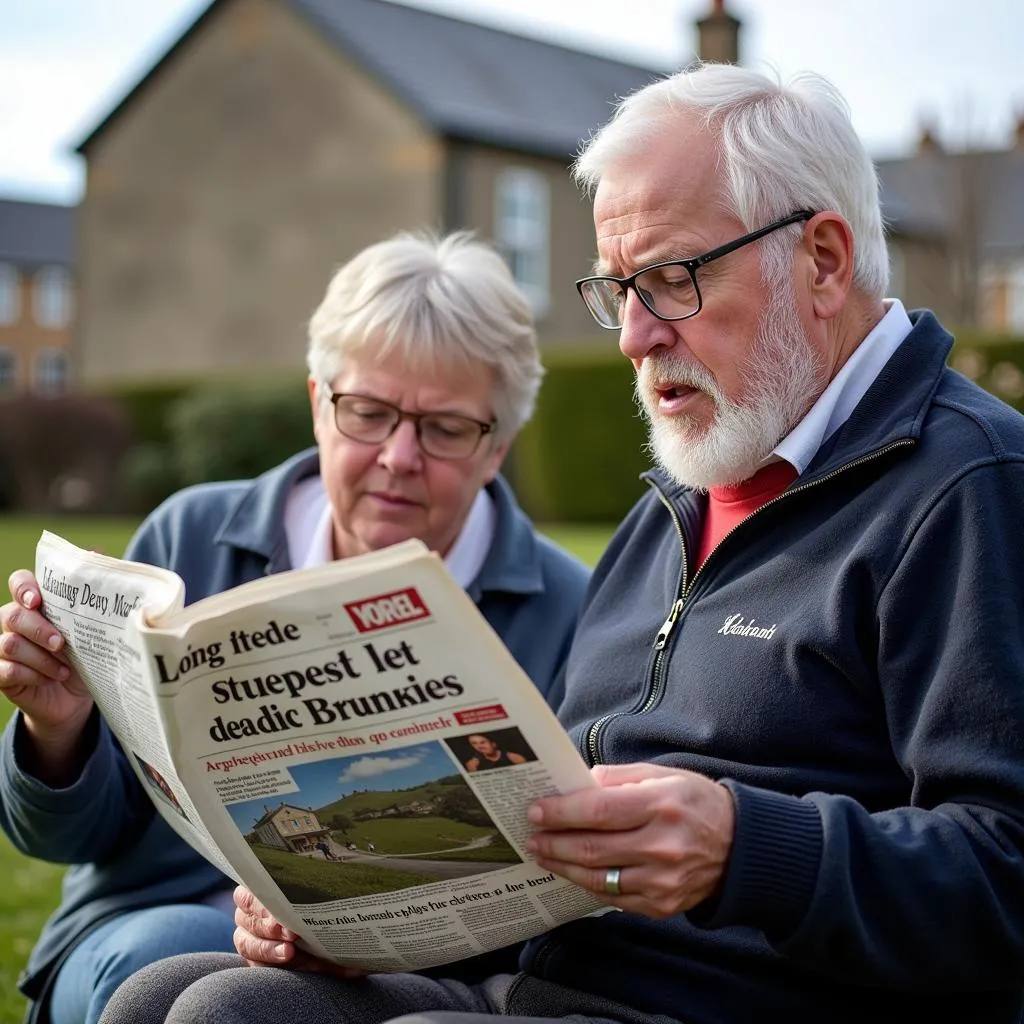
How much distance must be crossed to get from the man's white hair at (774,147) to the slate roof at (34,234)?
56145mm

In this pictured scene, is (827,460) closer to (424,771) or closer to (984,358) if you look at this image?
(424,771)

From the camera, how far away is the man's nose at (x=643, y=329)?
7.56ft

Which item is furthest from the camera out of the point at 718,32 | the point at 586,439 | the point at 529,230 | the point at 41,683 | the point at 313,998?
the point at 718,32

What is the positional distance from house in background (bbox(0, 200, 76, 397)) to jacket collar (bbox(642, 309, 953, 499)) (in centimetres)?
5599

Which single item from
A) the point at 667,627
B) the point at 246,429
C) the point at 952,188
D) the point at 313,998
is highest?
the point at 667,627

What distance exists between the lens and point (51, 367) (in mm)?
58188

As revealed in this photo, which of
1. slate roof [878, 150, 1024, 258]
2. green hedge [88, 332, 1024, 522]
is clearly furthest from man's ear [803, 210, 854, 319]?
slate roof [878, 150, 1024, 258]

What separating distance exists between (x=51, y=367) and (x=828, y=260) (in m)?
59.4

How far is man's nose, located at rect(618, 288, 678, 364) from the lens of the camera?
2305 millimetres

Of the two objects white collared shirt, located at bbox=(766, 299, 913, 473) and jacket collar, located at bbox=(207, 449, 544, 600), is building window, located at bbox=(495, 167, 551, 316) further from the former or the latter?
white collared shirt, located at bbox=(766, 299, 913, 473)

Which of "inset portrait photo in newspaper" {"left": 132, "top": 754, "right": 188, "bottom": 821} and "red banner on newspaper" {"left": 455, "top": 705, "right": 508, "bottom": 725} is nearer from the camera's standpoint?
"red banner on newspaper" {"left": 455, "top": 705, "right": 508, "bottom": 725}

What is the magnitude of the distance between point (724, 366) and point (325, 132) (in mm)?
23749

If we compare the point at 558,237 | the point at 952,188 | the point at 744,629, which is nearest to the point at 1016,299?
the point at 952,188

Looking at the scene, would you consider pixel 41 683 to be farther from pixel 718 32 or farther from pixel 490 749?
pixel 718 32
